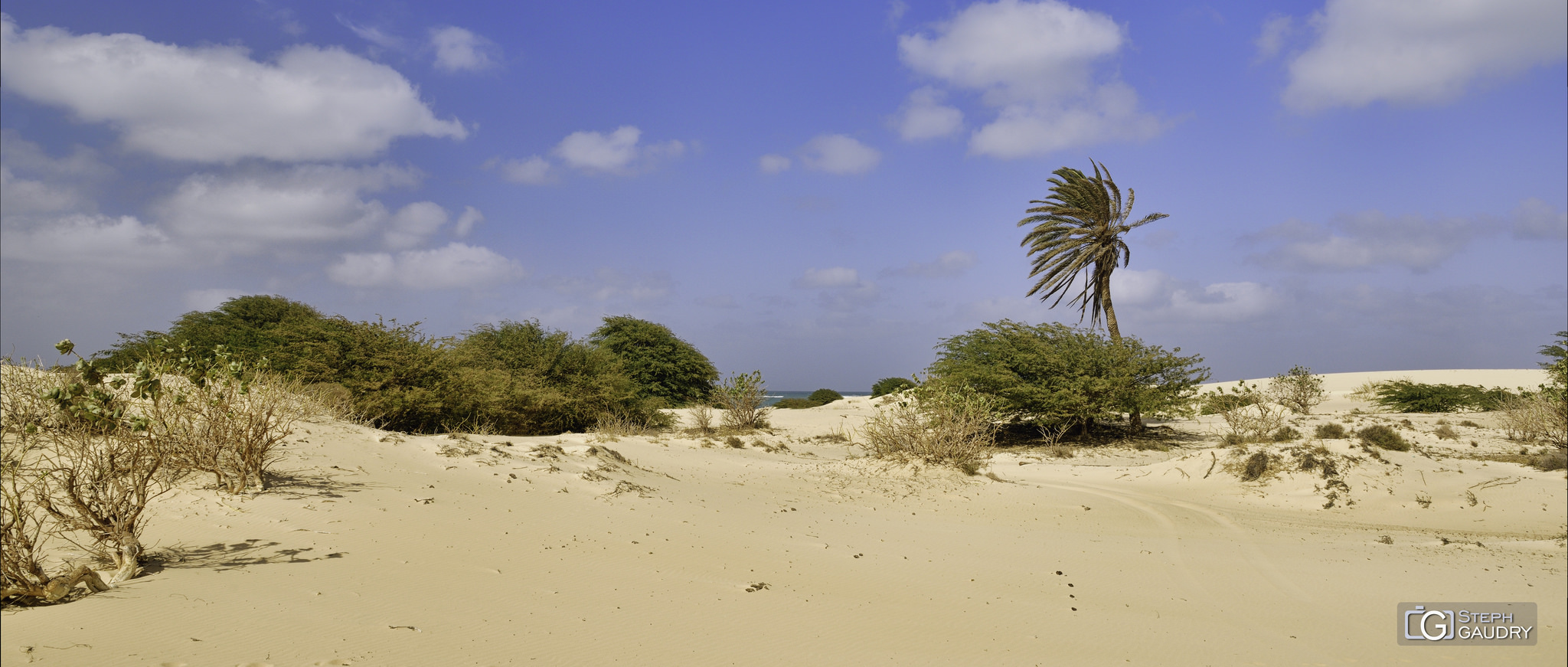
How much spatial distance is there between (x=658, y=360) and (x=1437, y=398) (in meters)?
29.6

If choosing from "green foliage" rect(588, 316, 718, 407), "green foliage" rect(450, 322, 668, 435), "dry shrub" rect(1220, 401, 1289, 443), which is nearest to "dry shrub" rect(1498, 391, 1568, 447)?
"dry shrub" rect(1220, 401, 1289, 443)

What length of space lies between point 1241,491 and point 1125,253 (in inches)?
614

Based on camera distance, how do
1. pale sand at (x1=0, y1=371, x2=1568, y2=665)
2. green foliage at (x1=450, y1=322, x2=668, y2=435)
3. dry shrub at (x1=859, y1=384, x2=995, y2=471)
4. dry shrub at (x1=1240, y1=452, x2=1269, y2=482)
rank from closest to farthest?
pale sand at (x1=0, y1=371, x2=1568, y2=665)
dry shrub at (x1=859, y1=384, x2=995, y2=471)
dry shrub at (x1=1240, y1=452, x2=1269, y2=482)
green foliage at (x1=450, y1=322, x2=668, y2=435)

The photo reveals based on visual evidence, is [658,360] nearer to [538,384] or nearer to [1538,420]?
[538,384]

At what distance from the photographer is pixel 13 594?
13.0 feet

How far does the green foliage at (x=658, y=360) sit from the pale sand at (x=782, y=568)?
16.8 meters

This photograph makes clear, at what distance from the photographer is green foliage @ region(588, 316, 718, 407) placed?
2911 centimetres

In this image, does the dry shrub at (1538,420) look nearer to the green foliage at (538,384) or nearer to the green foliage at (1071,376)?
the green foliage at (1071,376)

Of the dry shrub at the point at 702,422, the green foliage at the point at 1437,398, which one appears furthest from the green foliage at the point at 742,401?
the green foliage at the point at 1437,398

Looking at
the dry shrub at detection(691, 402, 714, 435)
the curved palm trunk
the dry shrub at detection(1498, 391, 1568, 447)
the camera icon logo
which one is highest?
the curved palm trunk

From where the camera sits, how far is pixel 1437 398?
2814cm

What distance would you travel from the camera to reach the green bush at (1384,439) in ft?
52.3

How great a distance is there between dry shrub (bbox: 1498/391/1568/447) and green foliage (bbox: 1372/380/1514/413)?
30.7 ft

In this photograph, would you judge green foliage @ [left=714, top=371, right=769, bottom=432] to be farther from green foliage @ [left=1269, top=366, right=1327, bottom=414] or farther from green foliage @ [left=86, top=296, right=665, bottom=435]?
green foliage @ [left=1269, top=366, right=1327, bottom=414]
